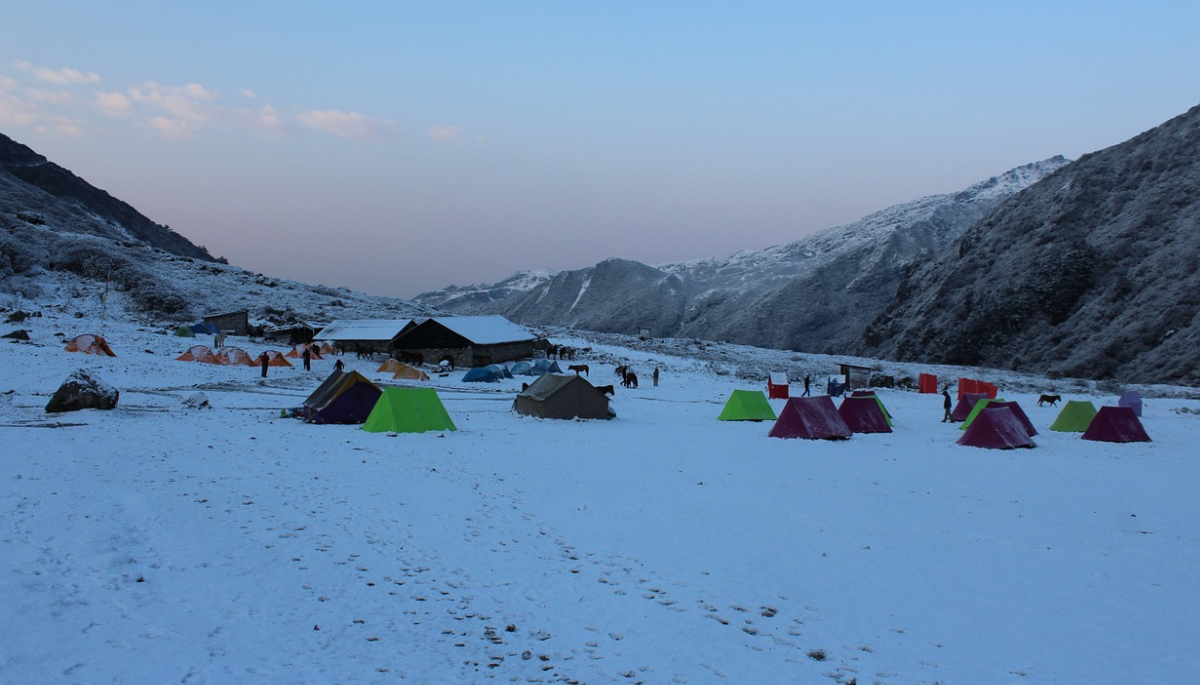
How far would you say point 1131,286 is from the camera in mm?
60938

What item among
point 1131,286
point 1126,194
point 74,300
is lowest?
point 74,300

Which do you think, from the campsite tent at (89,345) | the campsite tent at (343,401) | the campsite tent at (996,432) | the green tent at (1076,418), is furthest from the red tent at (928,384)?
the campsite tent at (89,345)

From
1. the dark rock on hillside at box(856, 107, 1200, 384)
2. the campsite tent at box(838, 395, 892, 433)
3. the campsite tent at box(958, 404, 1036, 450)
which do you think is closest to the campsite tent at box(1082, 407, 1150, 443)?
the campsite tent at box(958, 404, 1036, 450)

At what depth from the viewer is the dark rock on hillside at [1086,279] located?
54.8 m

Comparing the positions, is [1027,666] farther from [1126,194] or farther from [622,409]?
[1126,194]

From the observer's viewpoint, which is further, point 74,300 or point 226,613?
point 74,300

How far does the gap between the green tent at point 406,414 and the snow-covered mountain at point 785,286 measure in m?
88.9

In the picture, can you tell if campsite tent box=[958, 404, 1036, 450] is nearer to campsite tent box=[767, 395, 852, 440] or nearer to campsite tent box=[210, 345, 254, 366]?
campsite tent box=[767, 395, 852, 440]

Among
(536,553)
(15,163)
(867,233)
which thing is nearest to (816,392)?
(536,553)

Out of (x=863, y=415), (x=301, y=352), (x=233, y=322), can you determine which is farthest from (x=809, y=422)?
(x=233, y=322)

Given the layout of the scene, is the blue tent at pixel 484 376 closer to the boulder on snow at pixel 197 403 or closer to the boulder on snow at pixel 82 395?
the boulder on snow at pixel 197 403

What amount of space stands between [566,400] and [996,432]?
46.2 feet

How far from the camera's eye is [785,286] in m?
126

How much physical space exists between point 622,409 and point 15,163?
135m
